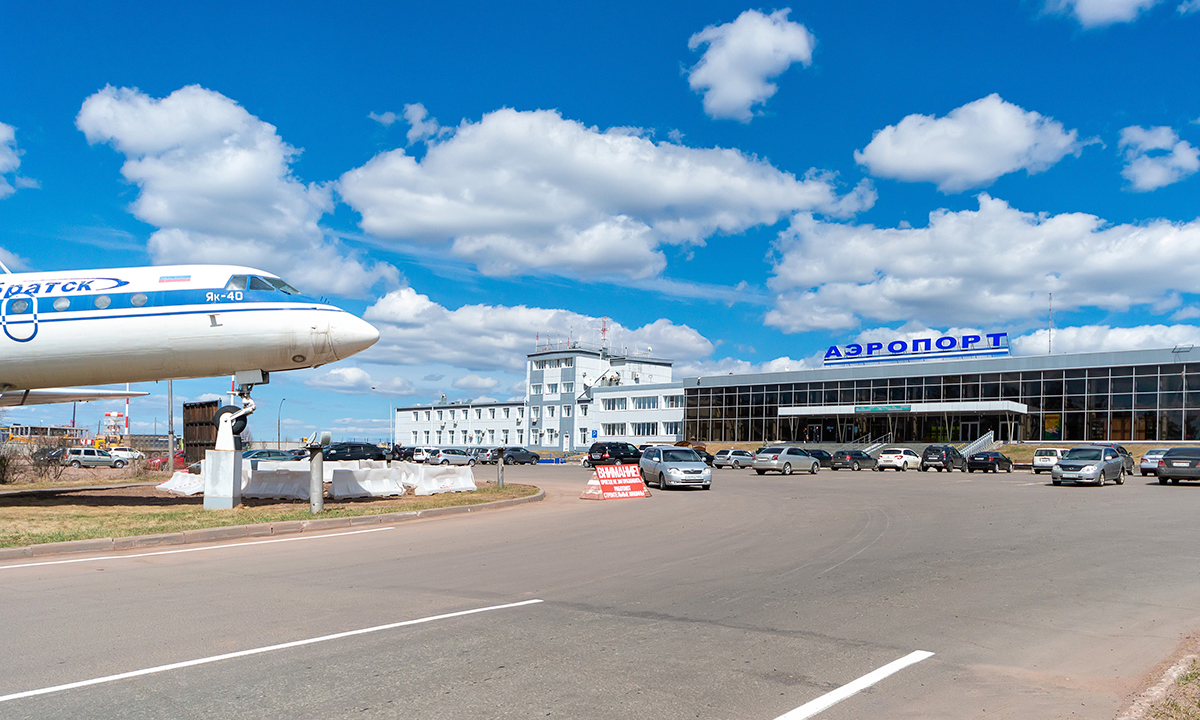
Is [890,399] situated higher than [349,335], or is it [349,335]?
[349,335]

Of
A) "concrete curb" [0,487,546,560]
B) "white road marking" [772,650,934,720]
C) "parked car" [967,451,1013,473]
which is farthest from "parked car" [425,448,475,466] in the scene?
"white road marking" [772,650,934,720]

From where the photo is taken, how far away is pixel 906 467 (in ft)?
165

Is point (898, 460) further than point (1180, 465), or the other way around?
point (898, 460)

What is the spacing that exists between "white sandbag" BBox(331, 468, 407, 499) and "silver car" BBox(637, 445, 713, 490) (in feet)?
29.0

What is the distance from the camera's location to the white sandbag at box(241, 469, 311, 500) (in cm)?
2292

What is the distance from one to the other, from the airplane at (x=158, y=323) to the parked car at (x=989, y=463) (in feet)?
124

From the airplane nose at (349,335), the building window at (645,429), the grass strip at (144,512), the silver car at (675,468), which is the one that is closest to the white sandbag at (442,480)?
the grass strip at (144,512)

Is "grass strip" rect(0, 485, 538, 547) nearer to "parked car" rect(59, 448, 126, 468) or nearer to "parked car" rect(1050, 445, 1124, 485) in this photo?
"parked car" rect(1050, 445, 1124, 485)

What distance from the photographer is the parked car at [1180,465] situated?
1205 inches

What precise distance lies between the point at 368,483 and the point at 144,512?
235 inches

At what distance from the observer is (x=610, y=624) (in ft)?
24.2

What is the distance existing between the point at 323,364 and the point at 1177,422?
60566 millimetres

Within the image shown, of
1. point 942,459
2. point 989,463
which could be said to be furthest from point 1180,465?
point 942,459

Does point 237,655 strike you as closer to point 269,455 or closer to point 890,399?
point 269,455
